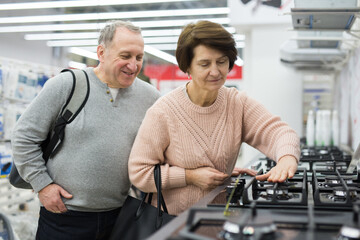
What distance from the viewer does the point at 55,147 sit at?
1862mm

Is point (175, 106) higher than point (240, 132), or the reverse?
point (175, 106)

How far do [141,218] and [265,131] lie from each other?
647 mm

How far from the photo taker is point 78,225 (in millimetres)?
1875

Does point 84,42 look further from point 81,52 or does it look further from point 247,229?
point 247,229

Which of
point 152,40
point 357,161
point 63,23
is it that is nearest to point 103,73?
point 357,161

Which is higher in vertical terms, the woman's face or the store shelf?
the store shelf

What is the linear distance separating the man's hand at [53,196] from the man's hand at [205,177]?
58 centimetres

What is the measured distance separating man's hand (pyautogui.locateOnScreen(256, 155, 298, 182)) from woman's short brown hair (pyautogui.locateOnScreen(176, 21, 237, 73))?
1.52 feet

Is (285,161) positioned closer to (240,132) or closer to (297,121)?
(240,132)

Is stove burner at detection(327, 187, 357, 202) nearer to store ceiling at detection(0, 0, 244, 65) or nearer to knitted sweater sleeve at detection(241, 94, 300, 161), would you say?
knitted sweater sleeve at detection(241, 94, 300, 161)

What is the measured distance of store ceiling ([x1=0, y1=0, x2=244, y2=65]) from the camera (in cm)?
644

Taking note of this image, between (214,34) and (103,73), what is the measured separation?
67 cm

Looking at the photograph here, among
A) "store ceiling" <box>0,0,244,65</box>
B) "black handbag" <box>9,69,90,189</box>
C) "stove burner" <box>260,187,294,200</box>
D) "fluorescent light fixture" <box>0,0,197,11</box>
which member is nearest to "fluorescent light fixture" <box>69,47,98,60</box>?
"store ceiling" <box>0,0,244,65</box>

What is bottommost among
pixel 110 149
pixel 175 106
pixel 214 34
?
pixel 110 149
